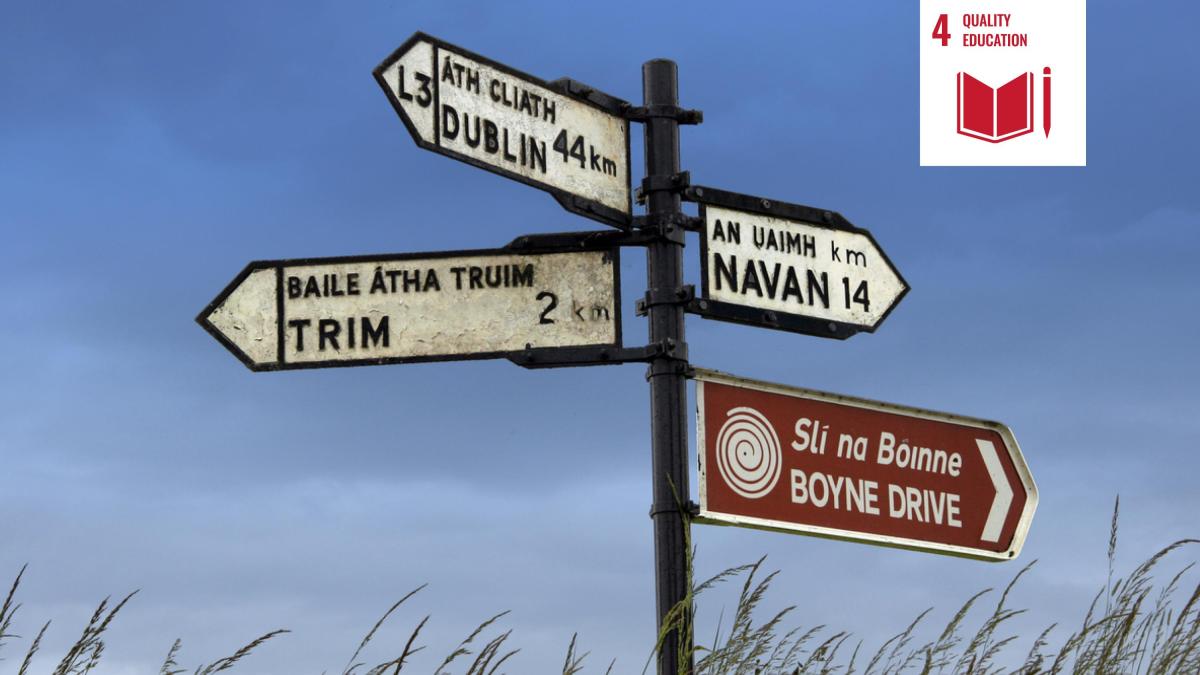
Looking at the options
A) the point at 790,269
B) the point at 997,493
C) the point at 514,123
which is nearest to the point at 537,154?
the point at 514,123

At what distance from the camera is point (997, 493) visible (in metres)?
5.39

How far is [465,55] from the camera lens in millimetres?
4707

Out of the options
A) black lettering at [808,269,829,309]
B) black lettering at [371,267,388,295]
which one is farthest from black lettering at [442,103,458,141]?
black lettering at [808,269,829,309]

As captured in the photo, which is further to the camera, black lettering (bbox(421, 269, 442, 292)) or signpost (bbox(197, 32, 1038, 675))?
black lettering (bbox(421, 269, 442, 292))

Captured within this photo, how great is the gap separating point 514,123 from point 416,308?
26.1 inches

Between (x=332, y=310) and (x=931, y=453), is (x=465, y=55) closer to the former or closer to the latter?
(x=332, y=310)

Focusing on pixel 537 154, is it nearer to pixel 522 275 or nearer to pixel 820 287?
pixel 522 275

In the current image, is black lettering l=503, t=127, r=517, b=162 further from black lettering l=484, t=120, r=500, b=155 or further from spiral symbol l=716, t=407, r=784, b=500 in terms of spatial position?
spiral symbol l=716, t=407, r=784, b=500

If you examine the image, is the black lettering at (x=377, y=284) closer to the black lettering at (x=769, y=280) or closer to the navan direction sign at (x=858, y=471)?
the navan direction sign at (x=858, y=471)

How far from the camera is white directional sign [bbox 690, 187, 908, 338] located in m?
5.01

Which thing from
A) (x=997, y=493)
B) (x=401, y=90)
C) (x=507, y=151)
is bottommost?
(x=997, y=493)

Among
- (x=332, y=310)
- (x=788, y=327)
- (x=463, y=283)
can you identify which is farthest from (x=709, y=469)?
(x=332, y=310)

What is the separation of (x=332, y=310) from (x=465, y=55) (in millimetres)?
913

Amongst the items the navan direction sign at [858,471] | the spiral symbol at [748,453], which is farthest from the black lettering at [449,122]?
the spiral symbol at [748,453]
